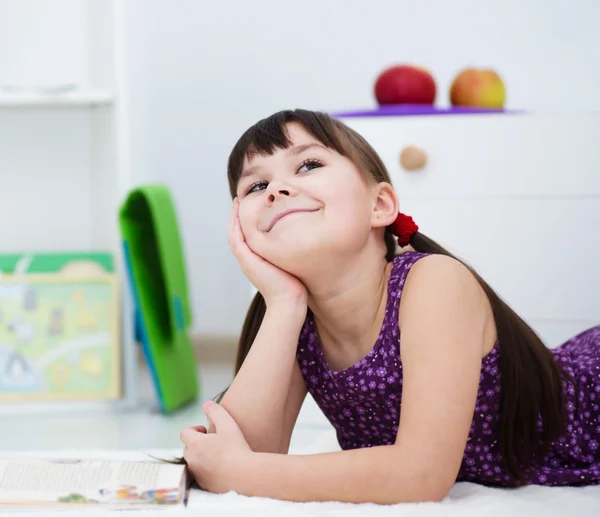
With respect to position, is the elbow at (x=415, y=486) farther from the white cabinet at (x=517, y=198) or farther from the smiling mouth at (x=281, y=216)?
the white cabinet at (x=517, y=198)

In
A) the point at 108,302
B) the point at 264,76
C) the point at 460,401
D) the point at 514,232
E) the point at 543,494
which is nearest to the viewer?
the point at 460,401

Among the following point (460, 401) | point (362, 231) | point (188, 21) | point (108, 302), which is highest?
point (188, 21)

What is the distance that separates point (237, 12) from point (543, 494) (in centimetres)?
189

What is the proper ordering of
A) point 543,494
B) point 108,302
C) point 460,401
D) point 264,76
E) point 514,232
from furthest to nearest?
point 264,76
point 108,302
point 514,232
point 543,494
point 460,401

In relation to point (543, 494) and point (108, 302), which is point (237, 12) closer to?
point (108, 302)

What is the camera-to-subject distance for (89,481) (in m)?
0.89

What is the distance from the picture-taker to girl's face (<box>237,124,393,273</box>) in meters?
0.98

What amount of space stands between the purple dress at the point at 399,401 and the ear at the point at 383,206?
0.05 metres

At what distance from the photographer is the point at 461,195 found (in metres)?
1.77

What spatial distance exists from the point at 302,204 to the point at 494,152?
2.88 ft

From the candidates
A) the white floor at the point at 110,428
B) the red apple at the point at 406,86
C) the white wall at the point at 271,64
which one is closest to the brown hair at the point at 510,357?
the white floor at the point at 110,428

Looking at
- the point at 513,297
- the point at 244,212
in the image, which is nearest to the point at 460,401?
the point at 244,212

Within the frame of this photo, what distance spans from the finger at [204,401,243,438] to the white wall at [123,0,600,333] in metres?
1.64

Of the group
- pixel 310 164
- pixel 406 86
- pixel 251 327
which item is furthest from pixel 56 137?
pixel 310 164
